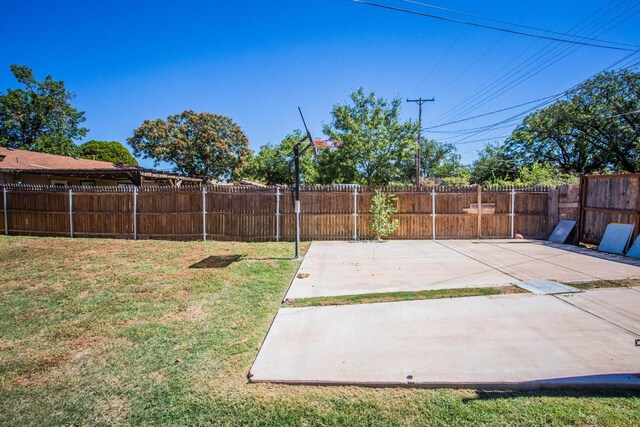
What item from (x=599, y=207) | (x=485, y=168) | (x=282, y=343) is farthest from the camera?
(x=485, y=168)

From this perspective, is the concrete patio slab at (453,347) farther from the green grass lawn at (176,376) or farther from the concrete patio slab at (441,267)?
the concrete patio slab at (441,267)

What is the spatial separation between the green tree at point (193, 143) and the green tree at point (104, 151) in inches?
477

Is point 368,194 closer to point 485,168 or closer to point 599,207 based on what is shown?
point 599,207

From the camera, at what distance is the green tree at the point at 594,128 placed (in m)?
22.4

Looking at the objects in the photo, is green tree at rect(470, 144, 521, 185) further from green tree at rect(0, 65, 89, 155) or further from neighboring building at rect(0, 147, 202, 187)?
green tree at rect(0, 65, 89, 155)

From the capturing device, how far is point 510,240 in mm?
10977

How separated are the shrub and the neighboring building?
10165mm

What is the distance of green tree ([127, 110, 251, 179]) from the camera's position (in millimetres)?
29516

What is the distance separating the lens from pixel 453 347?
3.29m

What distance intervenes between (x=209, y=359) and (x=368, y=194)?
8742 millimetres

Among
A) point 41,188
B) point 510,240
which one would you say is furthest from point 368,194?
point 41,188

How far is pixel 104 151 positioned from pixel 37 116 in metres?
7.95

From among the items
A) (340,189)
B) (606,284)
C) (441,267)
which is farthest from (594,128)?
(441,267)

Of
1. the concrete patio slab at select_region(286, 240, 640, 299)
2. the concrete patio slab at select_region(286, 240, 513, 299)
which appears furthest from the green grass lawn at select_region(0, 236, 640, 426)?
the concrete patio slab at select_region(286, 240, 640, 299)
